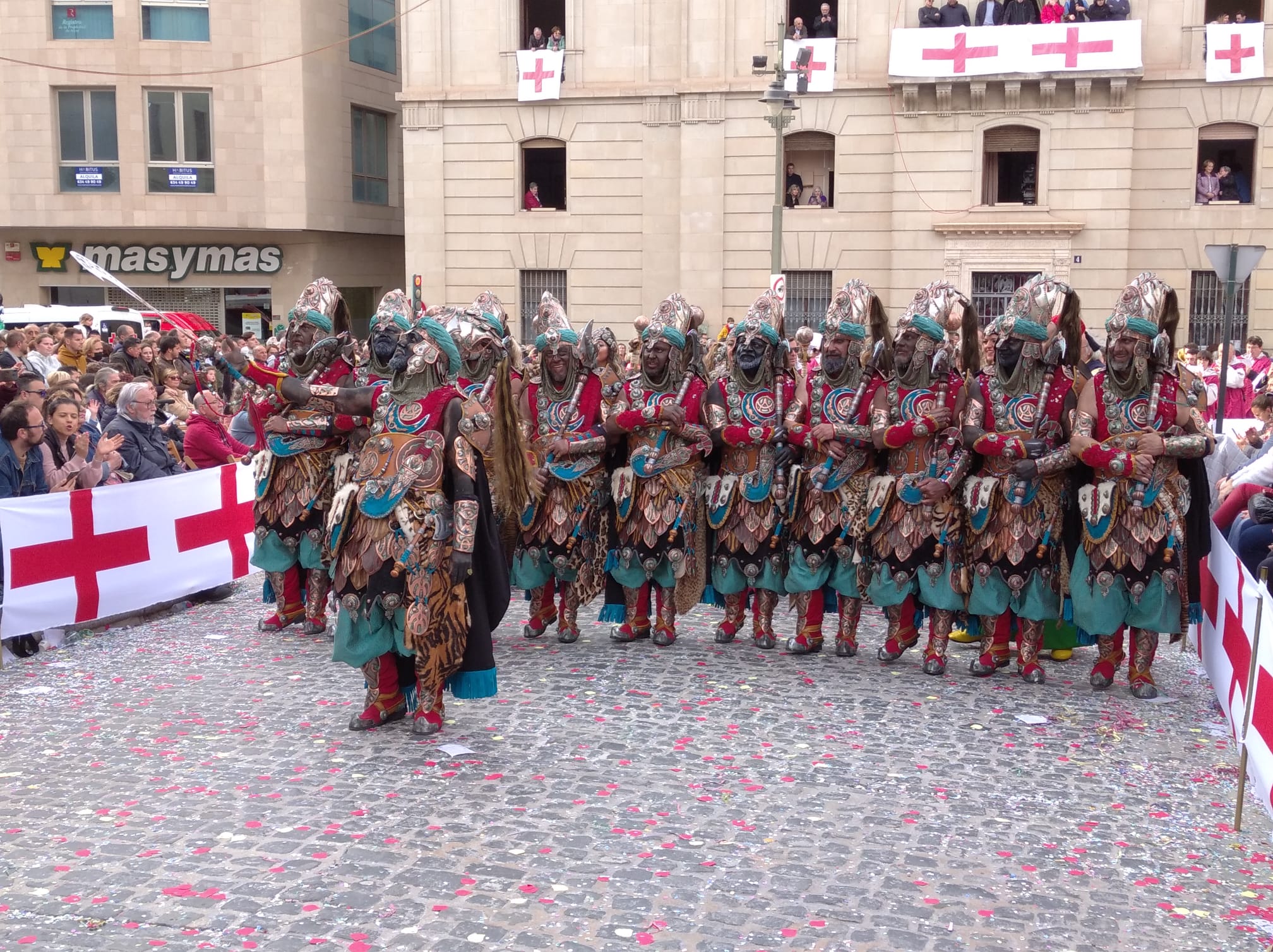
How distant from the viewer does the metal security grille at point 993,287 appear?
2464 cm

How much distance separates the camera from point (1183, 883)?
470cm

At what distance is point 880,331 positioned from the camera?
25.1ft

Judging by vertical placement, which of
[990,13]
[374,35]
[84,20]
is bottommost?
[990,13]

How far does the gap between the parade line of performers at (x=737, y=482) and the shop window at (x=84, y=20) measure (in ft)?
77.8

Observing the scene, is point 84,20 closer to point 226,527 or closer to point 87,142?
point 87,142

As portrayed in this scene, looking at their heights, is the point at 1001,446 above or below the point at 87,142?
below

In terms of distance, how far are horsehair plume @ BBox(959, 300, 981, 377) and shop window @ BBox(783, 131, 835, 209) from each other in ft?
60.5

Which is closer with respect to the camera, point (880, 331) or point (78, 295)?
point (880, 331)

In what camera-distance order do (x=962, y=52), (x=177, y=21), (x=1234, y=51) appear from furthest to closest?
1. (x=177, y=21)
2. (x=962, y=52)
3. (x=1234, y=51)

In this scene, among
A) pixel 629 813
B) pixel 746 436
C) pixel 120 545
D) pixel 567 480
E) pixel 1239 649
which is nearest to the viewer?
pixel 629 813

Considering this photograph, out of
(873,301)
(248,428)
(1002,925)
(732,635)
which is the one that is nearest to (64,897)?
(1002,925)

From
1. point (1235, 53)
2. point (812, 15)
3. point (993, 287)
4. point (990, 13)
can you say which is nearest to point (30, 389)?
point (990, 13)

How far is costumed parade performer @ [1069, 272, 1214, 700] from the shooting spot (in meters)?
6.75

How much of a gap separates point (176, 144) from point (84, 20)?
3242 millimetres
